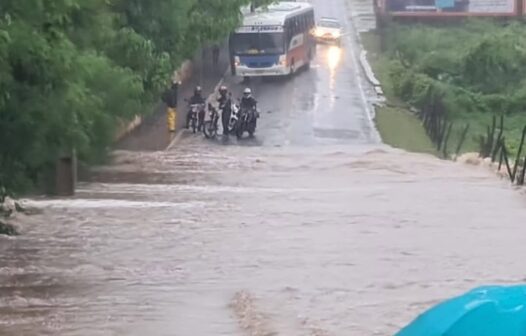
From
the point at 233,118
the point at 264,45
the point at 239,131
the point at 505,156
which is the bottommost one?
the point at 239,131

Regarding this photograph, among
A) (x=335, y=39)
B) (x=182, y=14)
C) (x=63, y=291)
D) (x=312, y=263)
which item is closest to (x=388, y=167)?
(x=182, y=14)

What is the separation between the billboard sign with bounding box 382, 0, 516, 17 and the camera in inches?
2625

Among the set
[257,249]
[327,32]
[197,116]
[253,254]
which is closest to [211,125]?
[197,116]

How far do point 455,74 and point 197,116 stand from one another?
60.9ft

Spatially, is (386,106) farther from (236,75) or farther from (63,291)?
(63,291)

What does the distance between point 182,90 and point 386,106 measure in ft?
24.7

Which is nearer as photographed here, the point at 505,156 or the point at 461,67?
the point at 505,156

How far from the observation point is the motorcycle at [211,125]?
126 feet

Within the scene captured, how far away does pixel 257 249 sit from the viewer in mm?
16578

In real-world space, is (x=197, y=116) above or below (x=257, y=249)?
below

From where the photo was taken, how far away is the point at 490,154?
32125 mm

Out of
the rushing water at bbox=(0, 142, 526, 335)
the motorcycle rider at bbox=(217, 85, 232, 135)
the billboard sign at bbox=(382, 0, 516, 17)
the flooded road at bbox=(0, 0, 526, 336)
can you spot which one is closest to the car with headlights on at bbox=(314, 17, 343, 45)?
the billboard sign at bbox=(382, 0, 516, 17)

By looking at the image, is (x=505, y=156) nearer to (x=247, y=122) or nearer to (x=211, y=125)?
(x=247, y=122)

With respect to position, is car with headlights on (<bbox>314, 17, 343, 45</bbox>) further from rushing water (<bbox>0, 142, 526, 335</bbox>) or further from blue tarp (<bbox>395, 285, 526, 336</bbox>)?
blue tarp (<bbox>395, 285, 526, 336</bbox>)
